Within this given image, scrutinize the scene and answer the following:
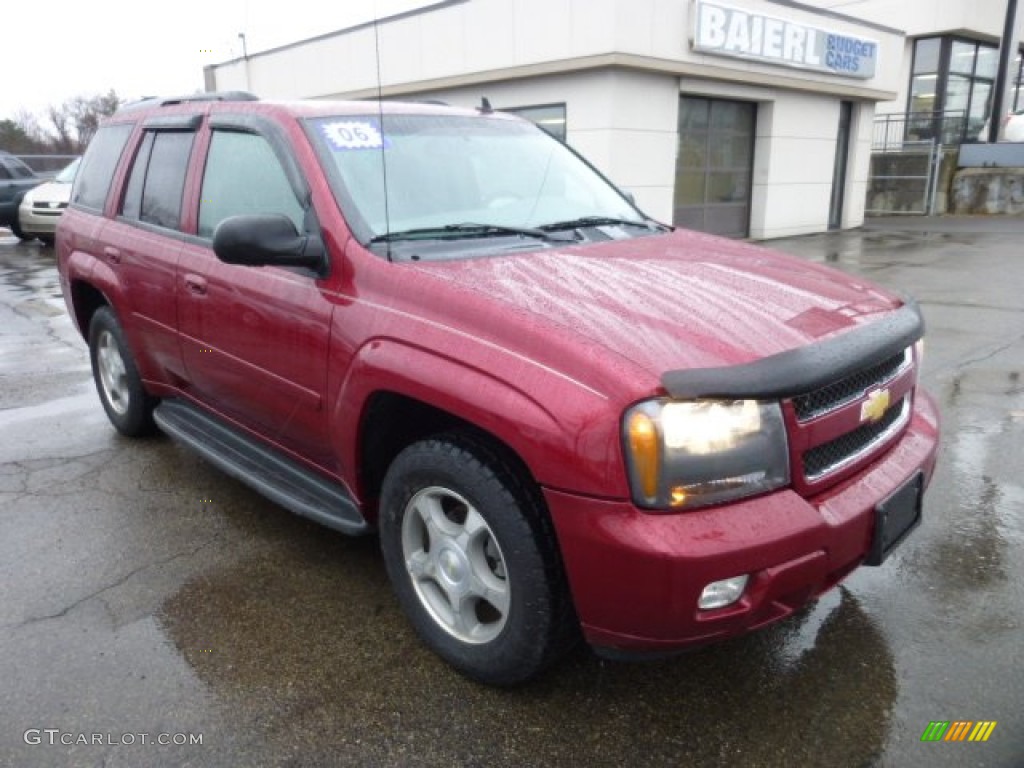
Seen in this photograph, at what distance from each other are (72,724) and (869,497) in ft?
8.05

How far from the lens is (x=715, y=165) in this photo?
48.6ft

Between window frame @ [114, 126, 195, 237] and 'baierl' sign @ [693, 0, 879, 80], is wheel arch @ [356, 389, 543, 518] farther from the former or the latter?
'baierl' sign @ [693, 0, 879, 80]

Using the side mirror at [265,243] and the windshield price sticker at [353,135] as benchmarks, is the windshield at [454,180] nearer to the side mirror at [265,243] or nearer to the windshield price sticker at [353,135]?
the windshield price sticker at [353,135]

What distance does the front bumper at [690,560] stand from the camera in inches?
79.3

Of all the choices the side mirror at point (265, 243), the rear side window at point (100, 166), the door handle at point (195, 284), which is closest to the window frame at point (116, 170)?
the rear side window at point (100, 166)

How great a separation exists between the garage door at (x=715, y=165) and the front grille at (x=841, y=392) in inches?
469

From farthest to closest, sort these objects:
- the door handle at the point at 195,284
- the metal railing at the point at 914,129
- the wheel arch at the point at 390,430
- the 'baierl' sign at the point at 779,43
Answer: the metal railing at the point at 914,129
the 'baierl' sign at the point at 779,43
the door handle at the point at 195,284
the wheel arch at the point at 390,430

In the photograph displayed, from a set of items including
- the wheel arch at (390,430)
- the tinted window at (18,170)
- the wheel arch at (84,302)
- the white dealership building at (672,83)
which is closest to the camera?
the wheel arch at (390,430)

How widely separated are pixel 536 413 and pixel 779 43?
547 inches

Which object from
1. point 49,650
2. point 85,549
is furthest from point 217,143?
point 49,650

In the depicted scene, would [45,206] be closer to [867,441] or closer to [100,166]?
[100,166]

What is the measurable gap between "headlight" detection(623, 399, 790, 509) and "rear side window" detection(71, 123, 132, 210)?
12.3 feet

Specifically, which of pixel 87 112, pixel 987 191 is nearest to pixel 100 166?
pixel 987 191

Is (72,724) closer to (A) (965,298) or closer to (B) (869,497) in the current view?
(B) (869,497)
